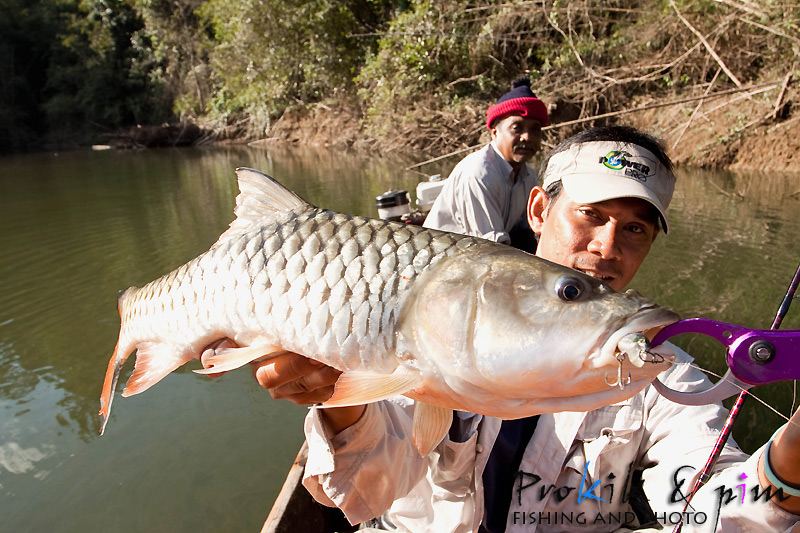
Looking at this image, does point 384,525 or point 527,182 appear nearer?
point 384,525

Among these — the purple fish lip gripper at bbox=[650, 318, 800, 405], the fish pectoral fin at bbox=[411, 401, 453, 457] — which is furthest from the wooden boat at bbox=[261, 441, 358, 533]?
the purple fish lip gripper at bbox=[650, 318, 800, 405]

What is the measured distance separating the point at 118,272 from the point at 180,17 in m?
32.9

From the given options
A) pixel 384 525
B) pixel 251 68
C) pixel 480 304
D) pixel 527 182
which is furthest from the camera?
pixel 251 68

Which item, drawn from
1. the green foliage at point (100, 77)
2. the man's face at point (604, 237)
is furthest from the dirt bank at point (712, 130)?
the green foliage at point (100, 77)

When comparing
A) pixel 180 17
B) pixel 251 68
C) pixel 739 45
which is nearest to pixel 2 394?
pixel 739 45

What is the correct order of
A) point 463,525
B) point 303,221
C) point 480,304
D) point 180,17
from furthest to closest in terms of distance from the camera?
point 180,17
point 463,525
point 303,221
point 480,304

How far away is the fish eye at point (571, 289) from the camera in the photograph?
1.12 m

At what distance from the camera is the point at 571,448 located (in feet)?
5.96

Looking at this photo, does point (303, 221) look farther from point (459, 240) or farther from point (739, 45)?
point (739, 45)

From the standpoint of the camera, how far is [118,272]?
6.84m

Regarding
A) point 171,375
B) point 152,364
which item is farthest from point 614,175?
point 171,375

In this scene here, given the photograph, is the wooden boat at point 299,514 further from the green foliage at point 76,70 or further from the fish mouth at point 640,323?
the green foliage at point 76,70

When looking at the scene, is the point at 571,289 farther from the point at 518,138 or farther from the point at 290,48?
the point at 290,48

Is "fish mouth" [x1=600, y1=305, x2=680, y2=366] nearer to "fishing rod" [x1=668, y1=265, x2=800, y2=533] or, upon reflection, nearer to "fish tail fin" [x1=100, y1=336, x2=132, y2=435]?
"fishing rod" [x1=668, y1=265, x2=800, y2=533]
